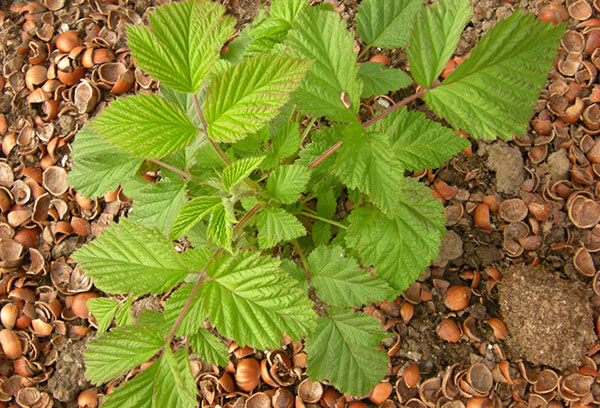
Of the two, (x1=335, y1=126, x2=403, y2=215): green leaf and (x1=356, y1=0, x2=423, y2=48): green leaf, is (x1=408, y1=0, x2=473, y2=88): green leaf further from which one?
(x1=356, y1=0, x2=423, y2=48): green leaf

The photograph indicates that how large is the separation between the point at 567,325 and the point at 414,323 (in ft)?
1.53

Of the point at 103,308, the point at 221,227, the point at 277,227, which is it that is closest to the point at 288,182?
the point at 277,227

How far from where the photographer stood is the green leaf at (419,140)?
1121 mm

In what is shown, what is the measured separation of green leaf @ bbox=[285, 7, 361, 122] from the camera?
0.95 m

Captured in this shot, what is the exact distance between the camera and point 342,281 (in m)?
1.18

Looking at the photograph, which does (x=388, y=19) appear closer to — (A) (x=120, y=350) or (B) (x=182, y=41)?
(B) (x=182, y=41)

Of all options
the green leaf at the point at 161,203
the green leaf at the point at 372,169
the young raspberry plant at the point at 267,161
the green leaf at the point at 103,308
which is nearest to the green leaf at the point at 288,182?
the young raspberry plant at the point at 267,161

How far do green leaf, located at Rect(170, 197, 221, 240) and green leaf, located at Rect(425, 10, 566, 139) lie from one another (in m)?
0.56

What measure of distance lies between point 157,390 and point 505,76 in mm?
961

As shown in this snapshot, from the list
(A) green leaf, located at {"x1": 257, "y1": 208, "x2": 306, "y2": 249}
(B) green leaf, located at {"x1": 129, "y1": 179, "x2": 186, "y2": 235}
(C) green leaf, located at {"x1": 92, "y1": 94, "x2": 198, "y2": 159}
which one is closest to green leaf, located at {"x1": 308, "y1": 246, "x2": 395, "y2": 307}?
(A) green leaf, located at {"x1": 257, "y1": 208, "x2": 306, "y2": 249}

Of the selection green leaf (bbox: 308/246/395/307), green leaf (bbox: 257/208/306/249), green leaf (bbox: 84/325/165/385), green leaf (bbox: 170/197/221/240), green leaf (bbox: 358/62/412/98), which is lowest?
green leaf (bbox: 308/246/395/307)

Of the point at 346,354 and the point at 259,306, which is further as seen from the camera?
the point at 346,354

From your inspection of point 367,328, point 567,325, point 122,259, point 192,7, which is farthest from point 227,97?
point 567,325

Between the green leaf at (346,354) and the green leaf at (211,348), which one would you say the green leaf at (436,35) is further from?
the green leaf at (211,348)
